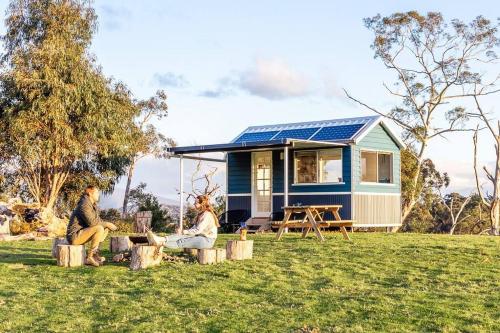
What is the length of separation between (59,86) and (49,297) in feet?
52.7

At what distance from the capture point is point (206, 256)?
1241 centimetres

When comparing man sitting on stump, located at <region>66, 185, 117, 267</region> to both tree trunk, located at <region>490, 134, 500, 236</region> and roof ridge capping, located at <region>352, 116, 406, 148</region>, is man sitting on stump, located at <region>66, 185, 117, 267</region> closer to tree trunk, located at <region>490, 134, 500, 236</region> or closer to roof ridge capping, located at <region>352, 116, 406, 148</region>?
roof ridge capping, located at <region>352, 116, 406, 148</region>

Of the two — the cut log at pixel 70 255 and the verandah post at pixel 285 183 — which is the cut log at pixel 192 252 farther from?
the verandah post at pixel 285 183

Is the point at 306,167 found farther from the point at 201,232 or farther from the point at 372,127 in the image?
the point at 201,232

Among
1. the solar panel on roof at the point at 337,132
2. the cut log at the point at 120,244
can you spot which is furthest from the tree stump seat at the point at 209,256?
the solar panel on roof at the point at 337,132

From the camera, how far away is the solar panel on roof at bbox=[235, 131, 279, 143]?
25152mm

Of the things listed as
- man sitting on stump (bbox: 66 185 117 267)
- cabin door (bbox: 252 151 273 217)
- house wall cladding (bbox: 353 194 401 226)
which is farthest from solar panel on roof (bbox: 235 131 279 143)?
man sitting on stump (bbox: 66 185 117 267)

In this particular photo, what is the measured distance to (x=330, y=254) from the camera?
539 inches

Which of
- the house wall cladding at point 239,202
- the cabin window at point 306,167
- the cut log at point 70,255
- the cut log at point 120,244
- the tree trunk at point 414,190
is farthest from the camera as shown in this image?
the tree trunk at point 414,190

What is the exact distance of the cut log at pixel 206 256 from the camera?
12.4m

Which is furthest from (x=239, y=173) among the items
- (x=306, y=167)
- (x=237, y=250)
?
(x=237, y=250)

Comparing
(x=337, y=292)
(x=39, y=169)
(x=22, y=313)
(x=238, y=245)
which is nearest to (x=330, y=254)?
(x=238, y=245)

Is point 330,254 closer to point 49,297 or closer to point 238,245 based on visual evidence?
point 238,245

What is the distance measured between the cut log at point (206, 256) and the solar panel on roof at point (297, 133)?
37.9ft
